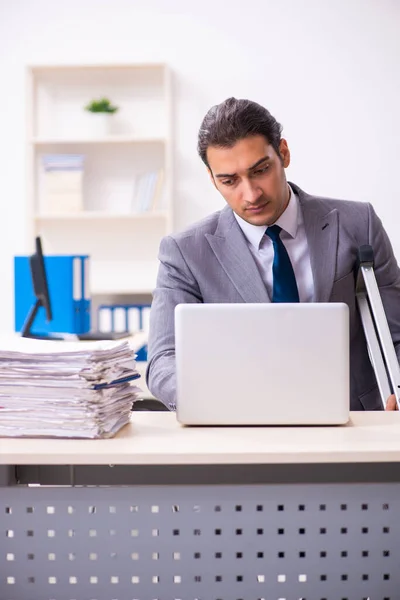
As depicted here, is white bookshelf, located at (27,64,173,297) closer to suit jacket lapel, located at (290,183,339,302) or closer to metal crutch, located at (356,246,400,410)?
suit jacket lapel, located at (290,183,339,302)

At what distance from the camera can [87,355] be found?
4.49 feet

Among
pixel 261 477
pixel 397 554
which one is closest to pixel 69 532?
pixel 261 477

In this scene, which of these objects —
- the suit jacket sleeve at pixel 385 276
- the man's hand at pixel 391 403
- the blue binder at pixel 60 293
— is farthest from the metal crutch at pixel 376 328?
the blue binder at pixel 60 293

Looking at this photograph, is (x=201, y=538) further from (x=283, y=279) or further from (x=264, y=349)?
(x=283, y=279)

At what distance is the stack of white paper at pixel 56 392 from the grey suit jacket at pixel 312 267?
0.60 meters

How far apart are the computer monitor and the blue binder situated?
0.54ft

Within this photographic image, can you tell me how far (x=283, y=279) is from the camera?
79.8 inches

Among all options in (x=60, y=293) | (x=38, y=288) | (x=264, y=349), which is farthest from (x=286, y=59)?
(x=264, y=349)

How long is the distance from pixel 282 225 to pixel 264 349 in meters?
0.80

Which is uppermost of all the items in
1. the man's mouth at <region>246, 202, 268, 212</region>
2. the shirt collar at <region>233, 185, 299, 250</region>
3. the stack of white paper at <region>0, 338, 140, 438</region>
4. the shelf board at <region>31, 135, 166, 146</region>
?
the shelf board at <region>31, 135, 166, 146</region>

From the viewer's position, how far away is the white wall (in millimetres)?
4398

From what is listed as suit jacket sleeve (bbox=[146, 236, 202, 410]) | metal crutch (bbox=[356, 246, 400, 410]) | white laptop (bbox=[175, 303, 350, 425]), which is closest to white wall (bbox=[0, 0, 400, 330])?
suit jacket sleeve (bbox=[146, 236, 202, 410])

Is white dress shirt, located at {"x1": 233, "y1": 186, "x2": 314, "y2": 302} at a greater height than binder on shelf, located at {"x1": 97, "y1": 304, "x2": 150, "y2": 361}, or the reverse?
white dress shirt, located at {"x1": 233, "y1": 186, "x2": 314, "y2": 302}

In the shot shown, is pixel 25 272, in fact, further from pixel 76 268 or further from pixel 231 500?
pixel 231 500
